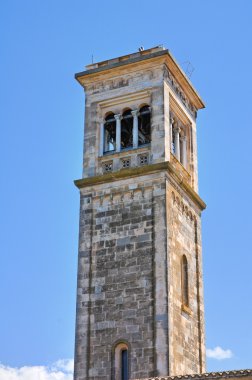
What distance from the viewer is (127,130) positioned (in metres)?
28.2

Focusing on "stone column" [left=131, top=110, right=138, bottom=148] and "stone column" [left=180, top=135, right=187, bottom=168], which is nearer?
"stone column" [left=131, top=110, right=138, bottom=148]

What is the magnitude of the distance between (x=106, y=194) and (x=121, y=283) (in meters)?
3.37

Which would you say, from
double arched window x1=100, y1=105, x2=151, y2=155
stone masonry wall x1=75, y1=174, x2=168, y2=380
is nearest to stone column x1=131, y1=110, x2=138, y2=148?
double arched window x1=100, y1=105, x2=151, y2=155

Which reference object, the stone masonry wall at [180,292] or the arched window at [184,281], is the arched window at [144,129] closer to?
the stone masonry wall at [180,292]

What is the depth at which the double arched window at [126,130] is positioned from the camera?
27.0m

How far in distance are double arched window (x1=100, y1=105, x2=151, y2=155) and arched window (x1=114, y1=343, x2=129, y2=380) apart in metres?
7.15

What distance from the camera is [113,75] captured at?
27.9 meters

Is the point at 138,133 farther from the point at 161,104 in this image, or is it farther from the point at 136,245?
the point at 136,245

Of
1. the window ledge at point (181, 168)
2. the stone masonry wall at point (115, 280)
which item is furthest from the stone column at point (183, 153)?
the stone masonry wall at point (115, 280)

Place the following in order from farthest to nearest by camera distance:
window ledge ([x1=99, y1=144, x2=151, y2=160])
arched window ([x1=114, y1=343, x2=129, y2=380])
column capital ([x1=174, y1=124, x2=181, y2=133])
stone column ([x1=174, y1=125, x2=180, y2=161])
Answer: column capital ([x1=174, y1=124, x2=181, y2=133]), stone column ([x1=174, y1=125, x2=180, y2=161]), window ledge ([x1=99, y1=144, x2=151, y2=160]), arched window ([x1=114, y1=343, x2=129, y2=380])

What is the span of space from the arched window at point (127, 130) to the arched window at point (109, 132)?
0.35 meters

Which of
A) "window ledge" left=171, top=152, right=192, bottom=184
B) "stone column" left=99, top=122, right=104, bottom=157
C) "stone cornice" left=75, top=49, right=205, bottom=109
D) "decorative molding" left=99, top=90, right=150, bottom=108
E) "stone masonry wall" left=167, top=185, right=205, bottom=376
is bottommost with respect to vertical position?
"stone masonry wall" left=167, top=185, right=205, bottom=376

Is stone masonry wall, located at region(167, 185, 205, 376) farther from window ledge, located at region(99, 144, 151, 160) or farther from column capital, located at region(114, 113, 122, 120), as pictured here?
column capital, located at region(114, 113, 122, 120)

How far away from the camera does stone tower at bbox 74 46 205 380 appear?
23.3m
